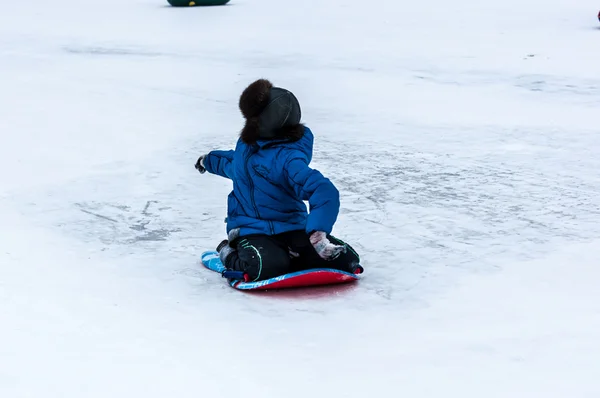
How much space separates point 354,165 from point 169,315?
2596 millimetres

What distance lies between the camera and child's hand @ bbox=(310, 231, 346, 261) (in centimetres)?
351

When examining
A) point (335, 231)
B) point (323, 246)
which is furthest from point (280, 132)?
point (335, 231)

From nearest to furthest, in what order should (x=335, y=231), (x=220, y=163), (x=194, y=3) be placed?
1. (x=220, y=163)
2. (x=335, y=231)
3. (x=194, y=3)

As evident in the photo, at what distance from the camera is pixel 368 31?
13.4 meters

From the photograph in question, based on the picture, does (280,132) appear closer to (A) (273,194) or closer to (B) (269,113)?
(B) (269,113)

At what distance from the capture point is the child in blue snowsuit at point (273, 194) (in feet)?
12.1

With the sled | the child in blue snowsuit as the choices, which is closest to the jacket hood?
the child in blue snowsuit

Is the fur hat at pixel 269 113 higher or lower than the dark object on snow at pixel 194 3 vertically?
higher

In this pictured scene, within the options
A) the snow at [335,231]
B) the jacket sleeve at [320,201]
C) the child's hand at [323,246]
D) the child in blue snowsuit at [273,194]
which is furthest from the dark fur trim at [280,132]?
the snow at [335,231]

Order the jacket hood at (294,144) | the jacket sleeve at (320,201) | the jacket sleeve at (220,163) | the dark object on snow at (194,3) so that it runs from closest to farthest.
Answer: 1. the jacket sleeve at (320,201)
2. the jacket hood at (294,144)
3. the jacket sleeve at (220,163)
4. the dark object on snow at (194,3)

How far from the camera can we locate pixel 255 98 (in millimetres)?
3715

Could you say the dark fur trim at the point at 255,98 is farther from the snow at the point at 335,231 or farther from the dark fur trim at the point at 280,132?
the snow at the point at 335,231

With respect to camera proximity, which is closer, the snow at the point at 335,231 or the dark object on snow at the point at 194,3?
the snow at the point at 335,231

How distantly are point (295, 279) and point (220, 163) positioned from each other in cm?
70
